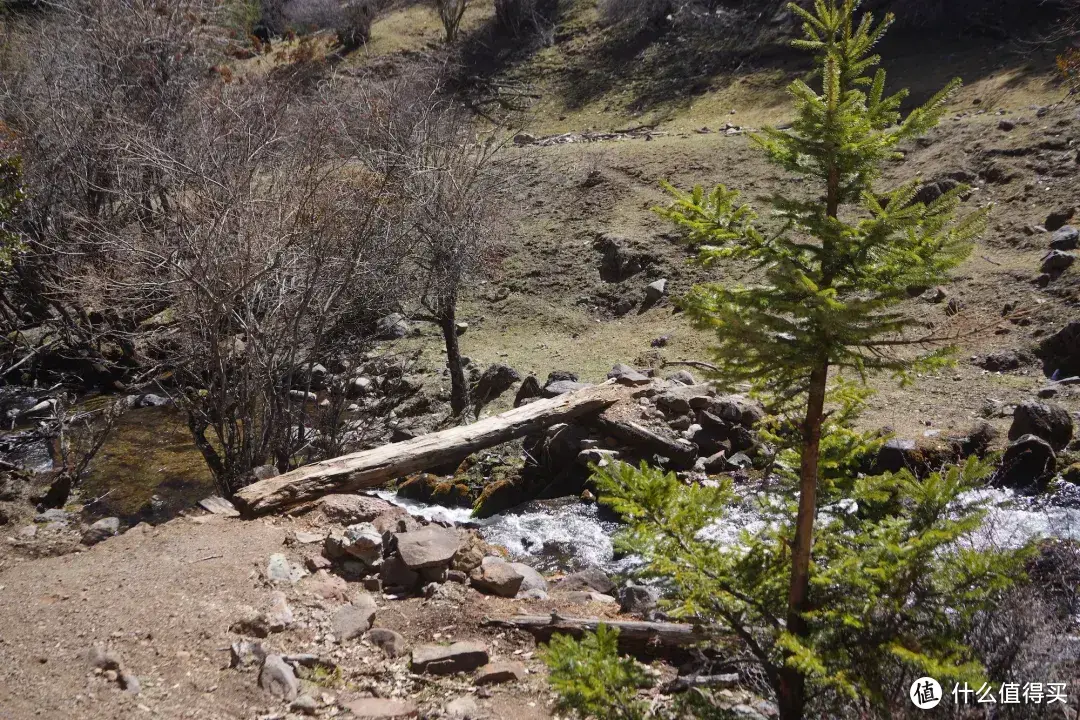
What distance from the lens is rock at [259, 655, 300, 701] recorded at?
16.7ft

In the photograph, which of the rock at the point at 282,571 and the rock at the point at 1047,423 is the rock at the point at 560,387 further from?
the rock at the point at 282,571

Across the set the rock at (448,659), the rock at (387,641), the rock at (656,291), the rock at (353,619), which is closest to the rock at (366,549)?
the rock at (353,619)

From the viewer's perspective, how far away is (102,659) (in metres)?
5.07

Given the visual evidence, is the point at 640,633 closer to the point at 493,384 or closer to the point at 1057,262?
the point at 493,384

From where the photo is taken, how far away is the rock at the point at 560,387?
11781 millimetres

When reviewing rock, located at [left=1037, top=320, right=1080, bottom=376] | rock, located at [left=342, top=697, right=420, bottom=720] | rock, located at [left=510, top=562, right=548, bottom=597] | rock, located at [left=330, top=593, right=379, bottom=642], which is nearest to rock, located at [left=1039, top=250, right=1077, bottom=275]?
rock, located at [left=1037, top=320, right=1080, bottom=376]

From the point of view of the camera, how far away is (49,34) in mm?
19141

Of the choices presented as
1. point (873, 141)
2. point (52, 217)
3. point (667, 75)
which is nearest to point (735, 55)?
point (667, 75)

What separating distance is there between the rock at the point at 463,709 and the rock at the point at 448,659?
314mm

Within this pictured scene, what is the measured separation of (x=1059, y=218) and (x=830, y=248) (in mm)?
12997

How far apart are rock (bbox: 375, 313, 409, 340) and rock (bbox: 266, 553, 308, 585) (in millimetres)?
10575

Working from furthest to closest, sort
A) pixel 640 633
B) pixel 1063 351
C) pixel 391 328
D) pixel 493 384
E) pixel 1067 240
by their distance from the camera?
pixel 391 328, pixel 493 384, pixel 1067 240, pixel 1063 351, pixel 640 633

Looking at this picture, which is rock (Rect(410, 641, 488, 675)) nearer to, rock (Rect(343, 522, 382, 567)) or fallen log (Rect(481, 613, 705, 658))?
fallen log (Rect(481, 613, 705, 658))

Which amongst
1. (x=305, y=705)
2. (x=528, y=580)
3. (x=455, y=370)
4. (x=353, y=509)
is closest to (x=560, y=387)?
(x=455, y=370)
